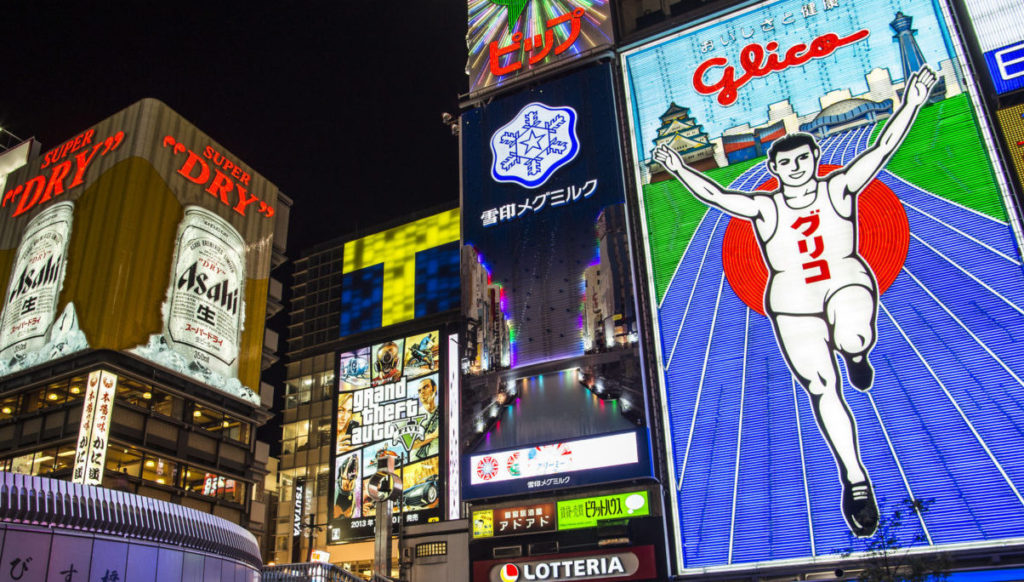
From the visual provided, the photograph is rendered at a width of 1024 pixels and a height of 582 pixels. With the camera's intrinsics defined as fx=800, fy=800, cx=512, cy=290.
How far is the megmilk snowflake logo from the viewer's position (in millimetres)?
40156

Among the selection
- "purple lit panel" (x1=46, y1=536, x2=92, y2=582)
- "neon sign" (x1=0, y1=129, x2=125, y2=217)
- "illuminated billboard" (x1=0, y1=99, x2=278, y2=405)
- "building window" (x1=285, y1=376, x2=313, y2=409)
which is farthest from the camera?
"building window" (x1=285, y1=376, x2=313, y2=409)

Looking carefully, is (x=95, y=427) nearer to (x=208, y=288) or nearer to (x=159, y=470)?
(x=159, y=470)

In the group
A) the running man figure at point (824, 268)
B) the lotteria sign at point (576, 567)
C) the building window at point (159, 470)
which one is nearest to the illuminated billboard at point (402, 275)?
the building window at point (159, 470)

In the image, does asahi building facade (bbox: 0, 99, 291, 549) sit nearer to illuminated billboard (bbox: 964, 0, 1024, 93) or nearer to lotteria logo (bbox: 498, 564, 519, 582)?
lotteria logo (bbox: 498, 564, 519, 582)

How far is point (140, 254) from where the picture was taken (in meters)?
42.5

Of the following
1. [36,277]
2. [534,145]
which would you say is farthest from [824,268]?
[36,277]

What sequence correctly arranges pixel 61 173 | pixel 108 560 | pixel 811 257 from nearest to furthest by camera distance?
1. pixel 108 560
2. pixel 811 257
3. pixel 61 173

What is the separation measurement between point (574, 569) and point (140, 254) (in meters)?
27.9

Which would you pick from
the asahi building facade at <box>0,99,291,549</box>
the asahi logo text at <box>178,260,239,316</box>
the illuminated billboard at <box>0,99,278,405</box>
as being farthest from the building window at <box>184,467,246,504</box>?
the asahi logo text at <box>178,260,239,316</box>

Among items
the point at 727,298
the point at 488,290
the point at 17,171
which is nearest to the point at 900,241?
the point at 727,298

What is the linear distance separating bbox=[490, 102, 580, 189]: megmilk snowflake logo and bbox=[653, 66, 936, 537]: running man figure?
771cm

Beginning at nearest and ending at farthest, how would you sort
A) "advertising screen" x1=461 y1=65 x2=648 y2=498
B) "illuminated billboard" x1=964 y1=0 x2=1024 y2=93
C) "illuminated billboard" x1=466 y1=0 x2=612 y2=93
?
1. "illuminated billboard" x1=964 y1=0 x2=1024 y2=93
2. "advertising screen" x1=461 y1=65 x2=648 y2=498
3. "illuminated billboard" x1=466 y1=0 x2=612 y2=93

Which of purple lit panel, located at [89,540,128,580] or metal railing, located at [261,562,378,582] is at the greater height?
metal railing, located at [261,562,378,582]

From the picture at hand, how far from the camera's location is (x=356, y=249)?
204 feet
